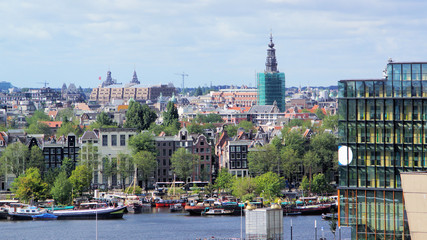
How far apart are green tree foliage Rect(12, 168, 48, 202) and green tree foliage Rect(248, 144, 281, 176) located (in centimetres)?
2690

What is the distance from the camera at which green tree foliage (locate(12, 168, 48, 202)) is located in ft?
403

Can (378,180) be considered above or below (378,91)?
below

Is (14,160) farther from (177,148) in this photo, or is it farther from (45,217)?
(177,148)

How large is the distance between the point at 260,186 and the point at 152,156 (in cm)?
1806

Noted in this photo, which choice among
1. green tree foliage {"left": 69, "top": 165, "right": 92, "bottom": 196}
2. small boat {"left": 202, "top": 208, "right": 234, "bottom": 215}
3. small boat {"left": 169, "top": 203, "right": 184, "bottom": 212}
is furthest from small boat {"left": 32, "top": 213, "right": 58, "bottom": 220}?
small boat {"left": 202, "top": 208, "right": 234, "bottom": 215}

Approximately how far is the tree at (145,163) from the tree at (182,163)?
8.63 feet

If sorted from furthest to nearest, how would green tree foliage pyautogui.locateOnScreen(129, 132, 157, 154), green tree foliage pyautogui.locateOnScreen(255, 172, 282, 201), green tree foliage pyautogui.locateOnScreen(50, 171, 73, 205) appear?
green tree foliage pyautogui.locateOnScreen(129, 132, 157, 154)
green tree foliage pyautogui.locateOnScreen(255, 172, 282, 201)
green tree foliage pyautogui.locateOnScreen(50, 171, 73, 205)

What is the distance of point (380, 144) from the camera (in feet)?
222

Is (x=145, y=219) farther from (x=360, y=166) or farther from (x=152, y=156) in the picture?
(x=360, y=166)

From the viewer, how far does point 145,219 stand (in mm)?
113375

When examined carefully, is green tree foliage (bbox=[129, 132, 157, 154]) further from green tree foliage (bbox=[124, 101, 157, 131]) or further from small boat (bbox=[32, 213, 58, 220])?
green tree foliage (bbox=[124, 101, 157, 131])

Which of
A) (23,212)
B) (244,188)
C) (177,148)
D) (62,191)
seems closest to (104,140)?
(177,148)

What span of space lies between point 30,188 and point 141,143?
20212 millimetres

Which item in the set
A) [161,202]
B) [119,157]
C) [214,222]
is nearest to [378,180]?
[214,222]
